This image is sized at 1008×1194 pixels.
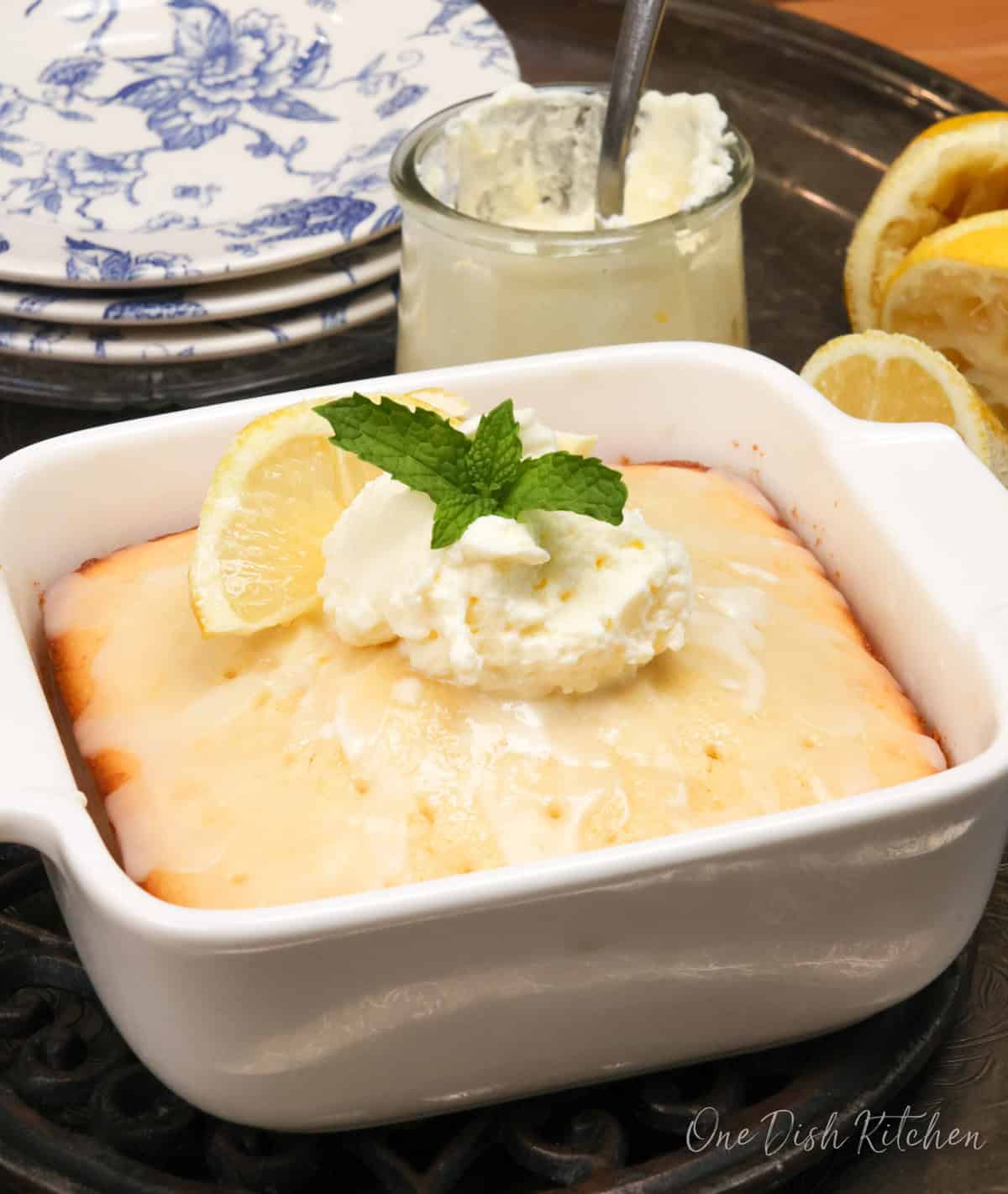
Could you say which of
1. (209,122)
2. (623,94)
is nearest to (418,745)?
(623,94)

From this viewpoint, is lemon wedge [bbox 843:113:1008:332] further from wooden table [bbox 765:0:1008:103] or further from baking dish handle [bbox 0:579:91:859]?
baking dish handle [bbox 0:579:91:859]

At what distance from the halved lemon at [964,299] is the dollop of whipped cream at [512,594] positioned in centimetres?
78

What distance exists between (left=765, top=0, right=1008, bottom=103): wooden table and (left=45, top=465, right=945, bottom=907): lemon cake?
6.05 ft

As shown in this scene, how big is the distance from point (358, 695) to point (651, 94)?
912 mm

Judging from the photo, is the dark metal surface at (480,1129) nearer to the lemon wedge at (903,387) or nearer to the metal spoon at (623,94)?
the lemon wedge at (903,387)

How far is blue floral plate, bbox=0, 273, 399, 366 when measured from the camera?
1.77 metres

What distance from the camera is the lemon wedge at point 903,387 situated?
5.27 feet

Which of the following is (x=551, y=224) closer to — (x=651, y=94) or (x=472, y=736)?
(x=651, y=94)

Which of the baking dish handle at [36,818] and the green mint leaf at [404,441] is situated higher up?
the green mint leaf at [404,441]

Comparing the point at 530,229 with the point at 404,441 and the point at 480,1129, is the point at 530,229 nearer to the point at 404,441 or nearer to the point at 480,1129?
the point at 404,441

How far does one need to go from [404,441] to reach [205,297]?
76 cm

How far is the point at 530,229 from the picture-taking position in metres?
1.62

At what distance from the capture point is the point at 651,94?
173cm

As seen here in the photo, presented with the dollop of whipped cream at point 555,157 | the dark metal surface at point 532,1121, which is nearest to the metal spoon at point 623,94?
the dollop of whipped cream at point 555,157
